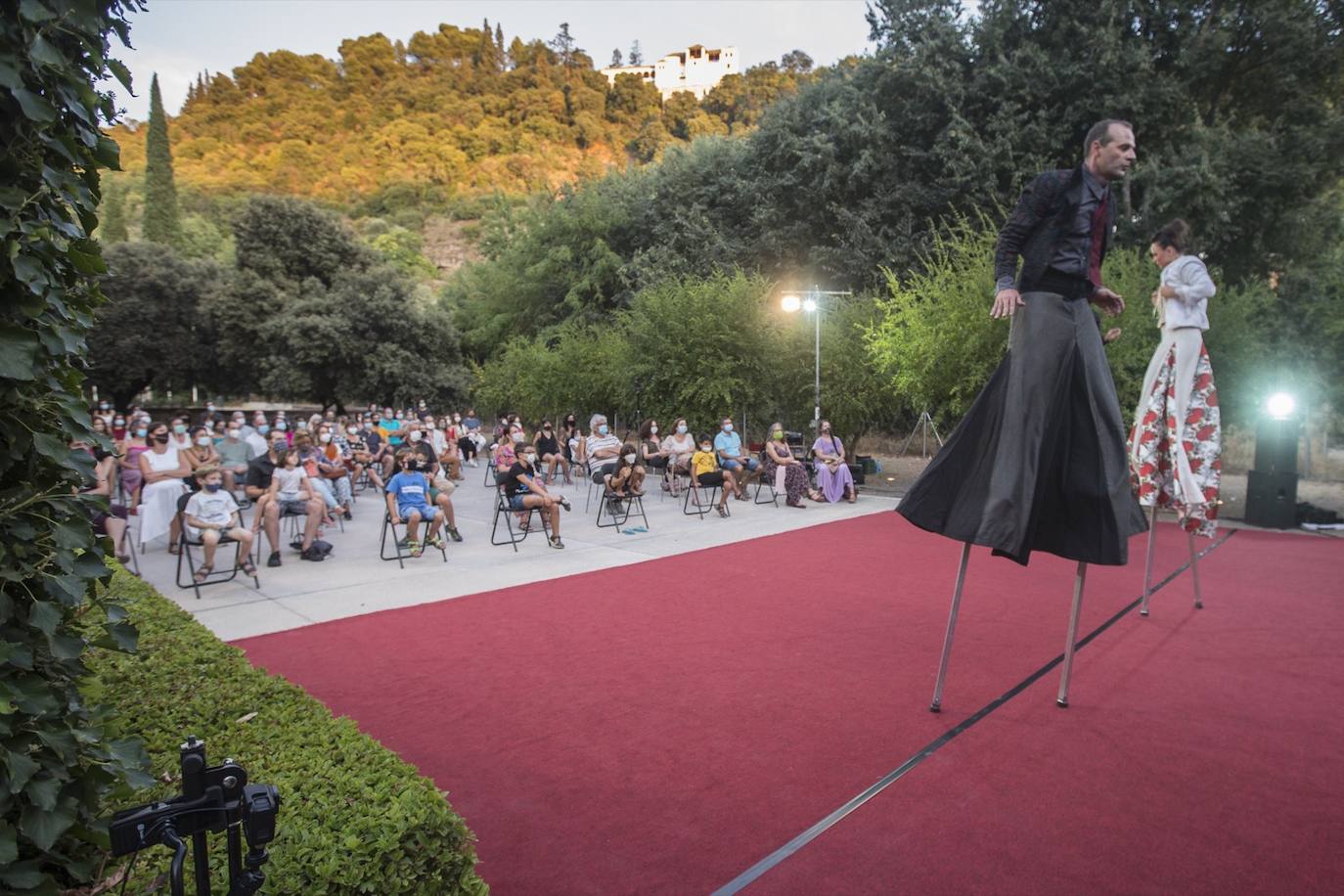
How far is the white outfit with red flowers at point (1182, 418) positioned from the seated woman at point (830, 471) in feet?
24.6

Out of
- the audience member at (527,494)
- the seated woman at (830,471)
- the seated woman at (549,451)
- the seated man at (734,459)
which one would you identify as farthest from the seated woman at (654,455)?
the audience member at (527,494)

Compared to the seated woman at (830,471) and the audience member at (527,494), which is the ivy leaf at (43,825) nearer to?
the audience member at (527,494)

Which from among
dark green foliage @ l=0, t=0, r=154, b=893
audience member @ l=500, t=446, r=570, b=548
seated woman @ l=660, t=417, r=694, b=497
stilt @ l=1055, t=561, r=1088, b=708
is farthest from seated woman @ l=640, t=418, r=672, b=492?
dark green foliage @ l=0, t=0, r=154, b=893

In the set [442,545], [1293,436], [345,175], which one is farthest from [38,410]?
[345,175]

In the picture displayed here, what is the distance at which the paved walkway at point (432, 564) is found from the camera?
6.72m

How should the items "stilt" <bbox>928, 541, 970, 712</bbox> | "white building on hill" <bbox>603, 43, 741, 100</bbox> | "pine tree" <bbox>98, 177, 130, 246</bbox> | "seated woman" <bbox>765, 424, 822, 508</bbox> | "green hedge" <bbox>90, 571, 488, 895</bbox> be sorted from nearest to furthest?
"green hedge" <bbox>90, 571, 488, 895</bbox> → "stilt" <bbox>928, 541, 970, 712</bbox> → "seated woman" <bbox>765, 424, 822, 508</bbox> → "pine tree" <bbox>98, 177, 130, 246</bbox> → "white building on hill" <bbox>603, 43, 741, 100</bbox>

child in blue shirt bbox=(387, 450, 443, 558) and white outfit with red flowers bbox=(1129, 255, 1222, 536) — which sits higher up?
white outfit with red flowers bbox=(1129, 255, 1222, 536)

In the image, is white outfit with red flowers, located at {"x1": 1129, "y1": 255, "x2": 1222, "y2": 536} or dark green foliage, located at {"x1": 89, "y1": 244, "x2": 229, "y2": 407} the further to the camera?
dark green foliage, located at {"x1": 89, "y1": 244, "x2": 229, "y2": 407}

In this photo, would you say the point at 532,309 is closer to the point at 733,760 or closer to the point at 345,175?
the point at 733,760

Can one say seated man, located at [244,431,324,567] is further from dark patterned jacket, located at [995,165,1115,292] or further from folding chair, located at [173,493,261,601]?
dark patterned jacket, located at [995,165,1115,292]

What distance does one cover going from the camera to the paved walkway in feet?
22.1

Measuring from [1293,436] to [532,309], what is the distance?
2950 centimetres

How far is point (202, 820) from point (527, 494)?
825 centimetres

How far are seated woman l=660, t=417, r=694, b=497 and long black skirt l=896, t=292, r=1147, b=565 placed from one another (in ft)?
33.1
